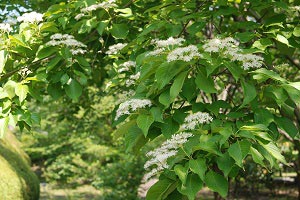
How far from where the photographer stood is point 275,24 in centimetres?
246

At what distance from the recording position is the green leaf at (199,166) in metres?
1.59

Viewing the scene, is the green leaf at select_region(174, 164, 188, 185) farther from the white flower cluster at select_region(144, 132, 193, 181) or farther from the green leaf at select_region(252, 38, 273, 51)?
the green leaf at select_region(252, 38, 273, 51)

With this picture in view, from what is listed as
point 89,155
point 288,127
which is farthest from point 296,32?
point 89,155

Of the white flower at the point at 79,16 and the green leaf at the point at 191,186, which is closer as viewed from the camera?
the green leaf at the point at 191,186

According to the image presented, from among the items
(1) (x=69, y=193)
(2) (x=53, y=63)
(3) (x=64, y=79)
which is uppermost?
(2) (x=53, y=63)

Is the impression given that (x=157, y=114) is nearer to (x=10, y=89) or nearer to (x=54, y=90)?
(x=10, y=89)

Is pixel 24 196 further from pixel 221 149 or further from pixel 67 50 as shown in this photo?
pixel 221 149

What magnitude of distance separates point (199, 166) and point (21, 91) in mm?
1178

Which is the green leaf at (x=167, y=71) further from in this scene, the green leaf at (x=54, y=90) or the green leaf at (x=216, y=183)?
the green leaf at (x=54, y=90)

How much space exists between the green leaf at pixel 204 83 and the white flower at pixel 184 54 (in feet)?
0.38

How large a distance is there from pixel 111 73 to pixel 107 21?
1.15 feet

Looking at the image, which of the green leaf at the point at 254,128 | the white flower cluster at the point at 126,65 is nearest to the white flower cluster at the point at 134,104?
the green leaf at the point at 254,128

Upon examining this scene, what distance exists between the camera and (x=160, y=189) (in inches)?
67.8

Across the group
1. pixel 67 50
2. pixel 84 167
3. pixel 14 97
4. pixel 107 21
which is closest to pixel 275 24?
pixel 107 21
